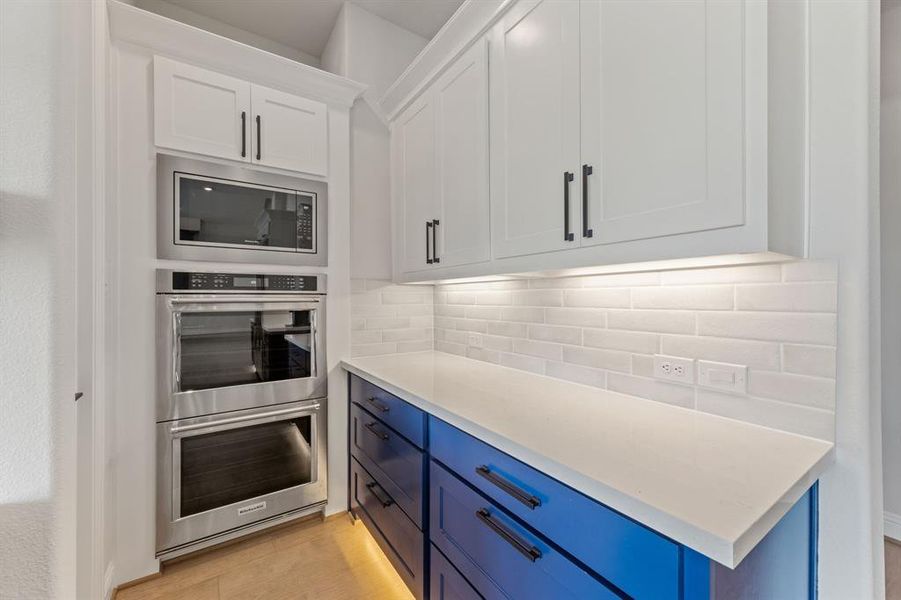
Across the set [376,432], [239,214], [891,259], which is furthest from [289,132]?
[891,259]

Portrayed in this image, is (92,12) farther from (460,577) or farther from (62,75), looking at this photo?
(460,577)

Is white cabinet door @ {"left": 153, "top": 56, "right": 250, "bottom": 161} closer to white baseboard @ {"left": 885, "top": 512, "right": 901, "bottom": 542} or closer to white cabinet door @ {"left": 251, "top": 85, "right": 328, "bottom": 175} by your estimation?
white cabinet door @ {"left": 251, "top": 85, "right": 328, "bottom": 175}

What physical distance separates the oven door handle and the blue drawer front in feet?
3.43

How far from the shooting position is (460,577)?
1233 millimetres

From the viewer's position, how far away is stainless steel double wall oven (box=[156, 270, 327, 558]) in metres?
1.76

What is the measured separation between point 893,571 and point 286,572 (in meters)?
2.70

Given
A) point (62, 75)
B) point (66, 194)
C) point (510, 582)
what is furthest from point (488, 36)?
point (510, 582)

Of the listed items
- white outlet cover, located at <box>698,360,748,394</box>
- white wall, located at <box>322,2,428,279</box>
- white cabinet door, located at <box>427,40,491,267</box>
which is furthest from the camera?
white wall, located at <box>322,2,428,279</box>

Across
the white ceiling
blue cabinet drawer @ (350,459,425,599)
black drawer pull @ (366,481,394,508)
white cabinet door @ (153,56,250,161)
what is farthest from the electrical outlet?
the white ceiling

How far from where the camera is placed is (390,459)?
5.54ft

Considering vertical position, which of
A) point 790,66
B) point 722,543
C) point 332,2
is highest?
point 332,2

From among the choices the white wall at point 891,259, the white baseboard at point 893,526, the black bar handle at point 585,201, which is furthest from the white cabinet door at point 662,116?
the white baseboard at point 893,526

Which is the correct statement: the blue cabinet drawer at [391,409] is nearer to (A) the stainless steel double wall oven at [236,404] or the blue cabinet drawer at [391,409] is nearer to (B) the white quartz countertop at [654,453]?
(B) the white quartz countertop at [654,453]

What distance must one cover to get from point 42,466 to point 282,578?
1473 mm
